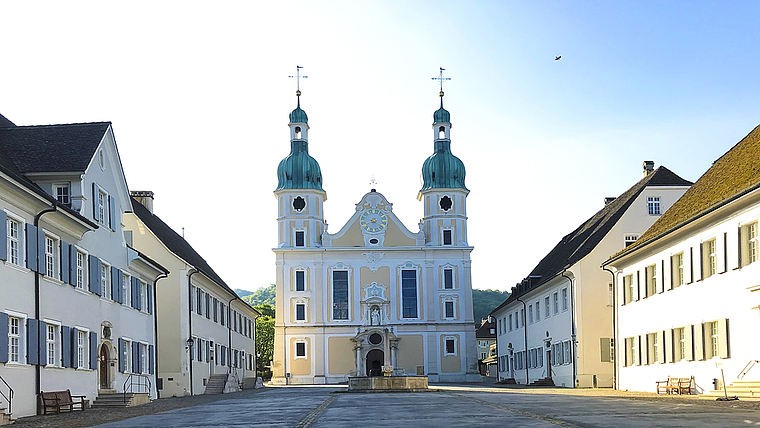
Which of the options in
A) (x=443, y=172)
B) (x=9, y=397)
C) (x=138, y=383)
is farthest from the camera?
(x=443, y=172)

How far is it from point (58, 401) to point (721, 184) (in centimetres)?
1857

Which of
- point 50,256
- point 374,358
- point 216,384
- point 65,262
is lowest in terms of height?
point 374,358

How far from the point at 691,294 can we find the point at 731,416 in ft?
40.1

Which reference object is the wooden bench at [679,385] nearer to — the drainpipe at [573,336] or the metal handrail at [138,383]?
the drainpipe at [573,336]

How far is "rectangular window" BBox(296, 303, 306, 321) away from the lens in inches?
3056

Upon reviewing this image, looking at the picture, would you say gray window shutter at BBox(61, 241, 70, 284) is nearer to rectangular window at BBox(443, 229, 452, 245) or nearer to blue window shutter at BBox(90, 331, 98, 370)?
blue window shutter at BBox(90, 331, 98, 370)

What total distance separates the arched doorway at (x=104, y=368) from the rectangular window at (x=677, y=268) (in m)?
17.7

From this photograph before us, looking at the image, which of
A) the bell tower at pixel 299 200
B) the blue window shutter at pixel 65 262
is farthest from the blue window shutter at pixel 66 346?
the bell tower at pixel 299 200

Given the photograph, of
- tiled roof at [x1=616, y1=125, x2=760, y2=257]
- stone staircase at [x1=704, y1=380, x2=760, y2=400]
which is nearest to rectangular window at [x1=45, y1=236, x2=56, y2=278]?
tiled roof at [x1=616, y1=125, x2=760, y2=257]

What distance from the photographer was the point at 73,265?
2616cm

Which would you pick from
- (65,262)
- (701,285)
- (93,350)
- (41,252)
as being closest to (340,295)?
(93,350)

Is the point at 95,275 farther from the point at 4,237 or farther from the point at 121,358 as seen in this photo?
the point at 4,237

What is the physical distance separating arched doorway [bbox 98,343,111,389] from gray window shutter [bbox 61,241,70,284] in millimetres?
5427

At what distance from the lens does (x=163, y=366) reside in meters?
42.2
